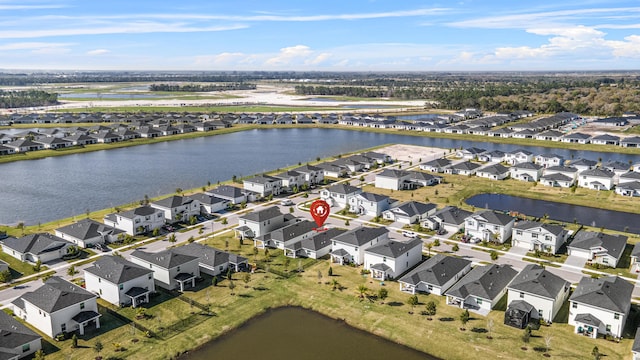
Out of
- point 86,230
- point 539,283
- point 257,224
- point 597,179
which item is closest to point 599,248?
point 539,283

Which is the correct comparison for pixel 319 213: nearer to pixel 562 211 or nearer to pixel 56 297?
pixel 56 297

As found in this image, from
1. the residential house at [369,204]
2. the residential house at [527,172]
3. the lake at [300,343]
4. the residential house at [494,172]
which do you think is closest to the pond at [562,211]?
the residential house at [494,172]

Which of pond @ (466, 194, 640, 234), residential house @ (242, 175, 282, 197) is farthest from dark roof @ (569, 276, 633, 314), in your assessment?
residential house @ (242, 175, 282, 197)

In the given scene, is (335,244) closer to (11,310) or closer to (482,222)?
(482,222)

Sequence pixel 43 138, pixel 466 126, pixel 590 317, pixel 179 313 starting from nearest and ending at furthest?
pixel 590 317
pixel 179 313
pixel 43 138
pixel 466 126

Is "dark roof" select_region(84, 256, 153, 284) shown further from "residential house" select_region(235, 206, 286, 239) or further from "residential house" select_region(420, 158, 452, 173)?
"residential house" select_region(420, 158, 452, 173)

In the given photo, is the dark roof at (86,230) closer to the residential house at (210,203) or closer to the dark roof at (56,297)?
the residential house at (210,203)

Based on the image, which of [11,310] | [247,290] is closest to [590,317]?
[247,290]
